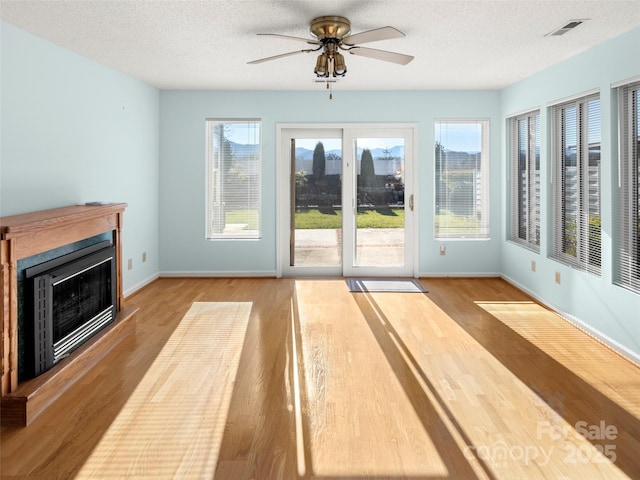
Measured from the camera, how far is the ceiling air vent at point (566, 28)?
3.30 m

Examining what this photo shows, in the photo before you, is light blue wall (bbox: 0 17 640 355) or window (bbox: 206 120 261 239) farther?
window (bbox: 206 120 261 239)

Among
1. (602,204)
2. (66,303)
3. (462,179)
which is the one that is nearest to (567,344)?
(602,204)

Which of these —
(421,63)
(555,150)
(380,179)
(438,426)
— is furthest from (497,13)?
(380,179)

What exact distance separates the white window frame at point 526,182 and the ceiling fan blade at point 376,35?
8.84ft

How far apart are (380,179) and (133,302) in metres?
3.34

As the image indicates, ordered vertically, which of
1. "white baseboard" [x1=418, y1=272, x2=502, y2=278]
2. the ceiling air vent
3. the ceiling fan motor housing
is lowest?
"white baseboard" [x1=418, y1=272, x2=502, y2=278]

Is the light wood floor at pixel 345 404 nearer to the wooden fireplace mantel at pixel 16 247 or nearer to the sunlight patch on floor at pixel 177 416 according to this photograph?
the sunlight patch on floor at pixel 177 416

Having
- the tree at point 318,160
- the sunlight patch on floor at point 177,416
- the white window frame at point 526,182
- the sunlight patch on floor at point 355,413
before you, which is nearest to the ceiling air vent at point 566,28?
the white window frame at point 526,182

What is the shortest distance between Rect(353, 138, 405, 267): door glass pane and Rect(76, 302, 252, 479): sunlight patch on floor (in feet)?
9.30

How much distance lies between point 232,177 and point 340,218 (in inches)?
59.5

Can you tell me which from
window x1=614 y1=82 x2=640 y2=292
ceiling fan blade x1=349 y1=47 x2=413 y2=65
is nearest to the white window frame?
window x1=614 y1=82 x2=640 y2=292

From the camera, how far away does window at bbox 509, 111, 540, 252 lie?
16.9ft

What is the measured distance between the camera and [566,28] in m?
3.45

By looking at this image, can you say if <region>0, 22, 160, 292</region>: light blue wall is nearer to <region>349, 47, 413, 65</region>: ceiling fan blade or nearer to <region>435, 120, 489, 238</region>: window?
<region>349, 47, 413, 65</region>: ceiling fan blade
